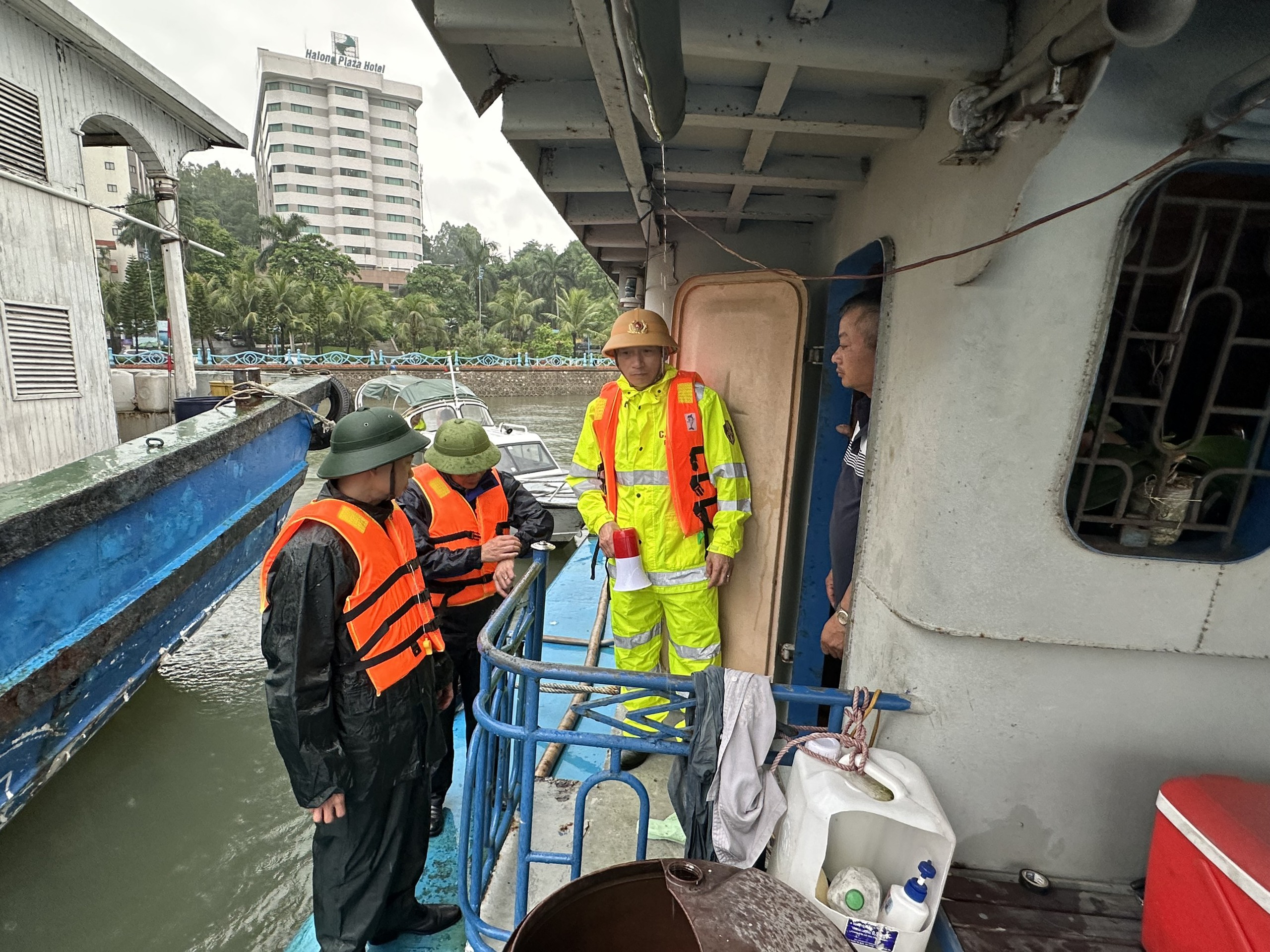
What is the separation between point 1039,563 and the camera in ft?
6.03

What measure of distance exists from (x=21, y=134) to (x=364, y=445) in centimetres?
634

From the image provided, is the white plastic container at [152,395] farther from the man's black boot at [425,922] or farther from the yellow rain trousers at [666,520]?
the man's black boot at [425,922]

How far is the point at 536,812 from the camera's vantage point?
9.29ft

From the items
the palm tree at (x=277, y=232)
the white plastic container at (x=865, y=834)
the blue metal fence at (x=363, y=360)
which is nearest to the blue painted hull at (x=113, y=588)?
the white plastic container at (x=865, y=834)

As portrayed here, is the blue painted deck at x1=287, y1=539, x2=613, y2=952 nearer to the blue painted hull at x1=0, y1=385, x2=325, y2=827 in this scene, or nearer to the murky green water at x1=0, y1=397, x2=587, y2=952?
the murky green water at x1=0, y1=397, x2=587, y2=952

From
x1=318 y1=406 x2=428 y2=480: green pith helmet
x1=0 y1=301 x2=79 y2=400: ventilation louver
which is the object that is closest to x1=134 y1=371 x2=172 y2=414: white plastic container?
x1=0 y1=301 x2=79 y2=400: ventilation louver

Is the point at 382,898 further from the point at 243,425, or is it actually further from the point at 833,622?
the point at 243,425

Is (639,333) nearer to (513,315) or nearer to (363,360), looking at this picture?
(363,360)

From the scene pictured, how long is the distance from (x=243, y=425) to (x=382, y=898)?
12.5 ft

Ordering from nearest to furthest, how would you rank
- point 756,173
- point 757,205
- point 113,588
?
1. point 756,173
2. point 757,205
3. point 113,588

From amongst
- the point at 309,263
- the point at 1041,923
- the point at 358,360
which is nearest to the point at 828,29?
the point at 1041,923

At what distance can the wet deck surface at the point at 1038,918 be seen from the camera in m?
1.77

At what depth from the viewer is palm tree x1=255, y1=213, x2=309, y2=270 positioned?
43.2 m

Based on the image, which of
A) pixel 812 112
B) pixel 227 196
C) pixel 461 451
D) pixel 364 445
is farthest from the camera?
pixel 227 196
